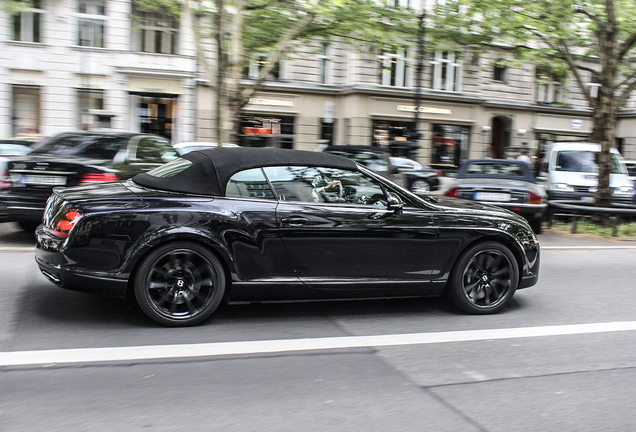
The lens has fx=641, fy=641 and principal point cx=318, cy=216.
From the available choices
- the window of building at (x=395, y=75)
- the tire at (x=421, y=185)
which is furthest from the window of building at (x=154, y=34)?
the tire at (x=421, y=185)

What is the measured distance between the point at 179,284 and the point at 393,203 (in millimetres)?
1911

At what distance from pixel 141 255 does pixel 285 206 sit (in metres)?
1.18

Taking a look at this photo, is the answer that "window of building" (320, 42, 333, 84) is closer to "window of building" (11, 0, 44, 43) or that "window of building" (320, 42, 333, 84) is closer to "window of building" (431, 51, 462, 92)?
"window of building" (431, 51, 462, 92)

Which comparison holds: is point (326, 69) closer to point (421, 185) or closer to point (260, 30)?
point (421, 185)

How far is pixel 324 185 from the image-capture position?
17.7 ft

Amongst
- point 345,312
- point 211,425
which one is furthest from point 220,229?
point 211,425

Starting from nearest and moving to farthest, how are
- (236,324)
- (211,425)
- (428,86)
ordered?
(211,425) < (236,324) < (428,86)

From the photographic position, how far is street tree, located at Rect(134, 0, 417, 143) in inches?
545

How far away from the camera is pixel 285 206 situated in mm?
5168

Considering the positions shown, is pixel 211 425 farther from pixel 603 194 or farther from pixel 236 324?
pixel 603 194

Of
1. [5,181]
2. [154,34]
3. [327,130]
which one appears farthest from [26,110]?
[5,181]

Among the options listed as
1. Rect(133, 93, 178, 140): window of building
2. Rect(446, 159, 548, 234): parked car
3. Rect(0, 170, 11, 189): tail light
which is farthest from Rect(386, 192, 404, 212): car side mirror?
Rect(133, 93, 178, 140): window of building


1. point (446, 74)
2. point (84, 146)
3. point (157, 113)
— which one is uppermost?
point (446, 74)

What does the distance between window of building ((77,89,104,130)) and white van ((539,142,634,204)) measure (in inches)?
695
